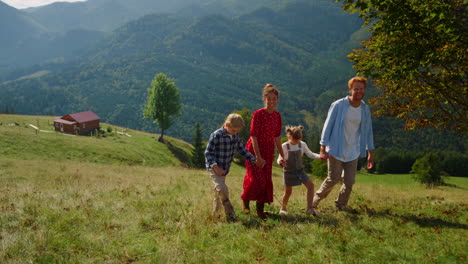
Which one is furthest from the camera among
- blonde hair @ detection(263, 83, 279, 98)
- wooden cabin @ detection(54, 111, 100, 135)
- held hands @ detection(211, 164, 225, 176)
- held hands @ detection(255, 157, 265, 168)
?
wooden cabin @ detection(54, 111, 100, 135)

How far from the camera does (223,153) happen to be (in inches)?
245

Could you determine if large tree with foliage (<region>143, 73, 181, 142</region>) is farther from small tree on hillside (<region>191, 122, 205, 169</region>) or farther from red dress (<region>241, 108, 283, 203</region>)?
red dress (<region>241, 108, 283, 203</region>)

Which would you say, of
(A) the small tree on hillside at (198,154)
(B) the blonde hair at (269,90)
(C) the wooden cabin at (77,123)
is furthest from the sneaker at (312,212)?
(C) the wooden cabin at (77,123)

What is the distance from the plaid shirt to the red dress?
39cm

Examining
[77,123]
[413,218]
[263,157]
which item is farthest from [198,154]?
[413,218]

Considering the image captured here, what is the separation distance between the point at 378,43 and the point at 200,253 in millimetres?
6555

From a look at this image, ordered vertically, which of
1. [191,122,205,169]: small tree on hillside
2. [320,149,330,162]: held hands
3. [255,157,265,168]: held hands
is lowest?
[191,122,205,169]: small tree on hillside

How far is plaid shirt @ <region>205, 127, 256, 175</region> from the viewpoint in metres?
6.09

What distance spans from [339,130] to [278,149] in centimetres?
145

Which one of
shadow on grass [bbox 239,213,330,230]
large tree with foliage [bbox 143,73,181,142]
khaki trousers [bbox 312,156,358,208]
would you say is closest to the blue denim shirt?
khaki trousers [bbox 312,156,358,208]

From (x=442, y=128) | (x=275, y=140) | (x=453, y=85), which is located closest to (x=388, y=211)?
(x=275, y=140)

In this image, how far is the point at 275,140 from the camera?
6.77 metres

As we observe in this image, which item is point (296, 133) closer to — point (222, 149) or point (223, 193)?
point (222, 149)

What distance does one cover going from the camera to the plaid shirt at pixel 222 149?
6.09 meters
